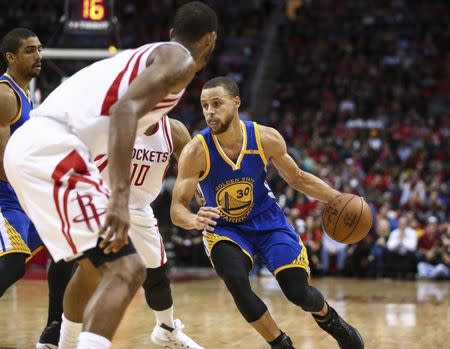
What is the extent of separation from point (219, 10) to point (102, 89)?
19197 millimetres

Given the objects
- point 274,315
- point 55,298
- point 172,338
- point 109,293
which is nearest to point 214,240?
point 172,338

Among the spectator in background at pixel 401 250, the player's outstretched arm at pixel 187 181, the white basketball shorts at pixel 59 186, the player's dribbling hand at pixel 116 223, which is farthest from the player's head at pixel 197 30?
the spectator in background at pixel 401 250

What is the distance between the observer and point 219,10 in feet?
72.4

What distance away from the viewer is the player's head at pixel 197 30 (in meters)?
3.48

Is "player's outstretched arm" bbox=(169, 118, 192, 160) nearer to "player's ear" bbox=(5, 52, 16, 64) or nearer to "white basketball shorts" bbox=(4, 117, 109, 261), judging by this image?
"player's ear" bbox=(5, 52, 16, 64)

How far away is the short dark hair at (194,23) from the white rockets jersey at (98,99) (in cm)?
17

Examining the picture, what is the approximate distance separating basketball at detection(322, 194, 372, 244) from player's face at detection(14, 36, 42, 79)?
2.07 meters

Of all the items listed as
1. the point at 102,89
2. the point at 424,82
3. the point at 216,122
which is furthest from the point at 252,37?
the point at 102,89

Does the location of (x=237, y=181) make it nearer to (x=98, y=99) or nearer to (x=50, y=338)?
(x=50, y=338)

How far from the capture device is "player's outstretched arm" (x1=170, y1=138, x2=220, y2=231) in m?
4.75

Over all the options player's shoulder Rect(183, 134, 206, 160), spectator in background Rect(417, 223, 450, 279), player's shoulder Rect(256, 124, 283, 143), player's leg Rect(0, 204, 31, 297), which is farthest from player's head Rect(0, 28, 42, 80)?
spectator in background Rect(417, 223, 450, 279)

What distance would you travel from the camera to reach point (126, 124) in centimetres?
304

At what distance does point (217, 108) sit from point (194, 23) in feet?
5.39

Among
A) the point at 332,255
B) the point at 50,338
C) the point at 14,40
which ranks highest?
the point at 14,40
